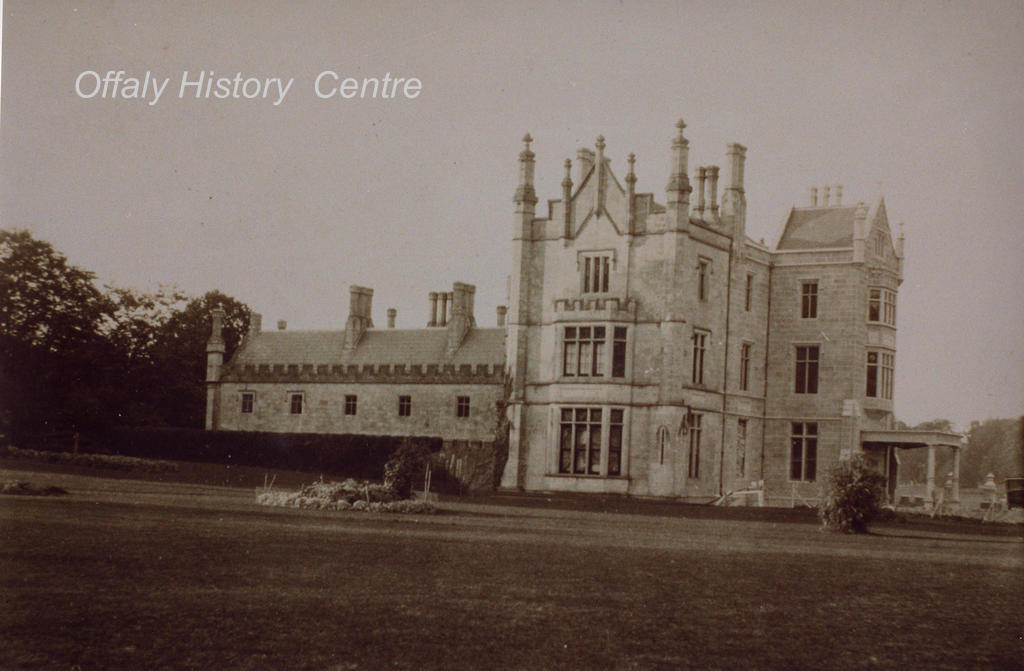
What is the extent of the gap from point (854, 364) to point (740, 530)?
18.2 metres

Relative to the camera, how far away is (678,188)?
3678 centimetres

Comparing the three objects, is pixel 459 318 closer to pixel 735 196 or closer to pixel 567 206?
pixel 567 206

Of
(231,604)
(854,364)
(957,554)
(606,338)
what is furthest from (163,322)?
(231,604)

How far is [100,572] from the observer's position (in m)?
11.4

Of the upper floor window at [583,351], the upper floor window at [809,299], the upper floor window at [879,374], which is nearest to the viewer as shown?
the upper floor window at [583,351]

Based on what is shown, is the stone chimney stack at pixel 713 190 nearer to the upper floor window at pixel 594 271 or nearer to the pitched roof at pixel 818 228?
the pitched roof at pixel 818 228

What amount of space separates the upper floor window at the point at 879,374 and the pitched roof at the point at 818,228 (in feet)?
13.0

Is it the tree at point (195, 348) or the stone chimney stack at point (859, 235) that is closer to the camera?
the stone chimney stack at point (859, 235)

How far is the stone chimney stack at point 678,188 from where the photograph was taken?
36.8 meters

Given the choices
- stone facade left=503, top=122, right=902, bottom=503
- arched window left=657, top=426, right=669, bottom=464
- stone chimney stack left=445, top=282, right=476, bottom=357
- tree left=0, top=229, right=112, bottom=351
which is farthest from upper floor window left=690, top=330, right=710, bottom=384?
tree left=0, top=229, right=112, bottom=351

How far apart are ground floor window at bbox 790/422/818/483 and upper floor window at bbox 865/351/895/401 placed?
7.61ft

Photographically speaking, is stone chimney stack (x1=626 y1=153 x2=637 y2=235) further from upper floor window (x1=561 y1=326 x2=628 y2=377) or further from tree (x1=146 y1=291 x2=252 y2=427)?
tree (x1=146 y1=291 x2=252 y2=427)

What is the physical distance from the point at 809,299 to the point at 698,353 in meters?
5.60

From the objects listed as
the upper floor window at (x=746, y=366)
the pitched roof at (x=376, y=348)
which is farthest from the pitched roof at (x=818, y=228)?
the pitched roof at (x=376, y=348)
